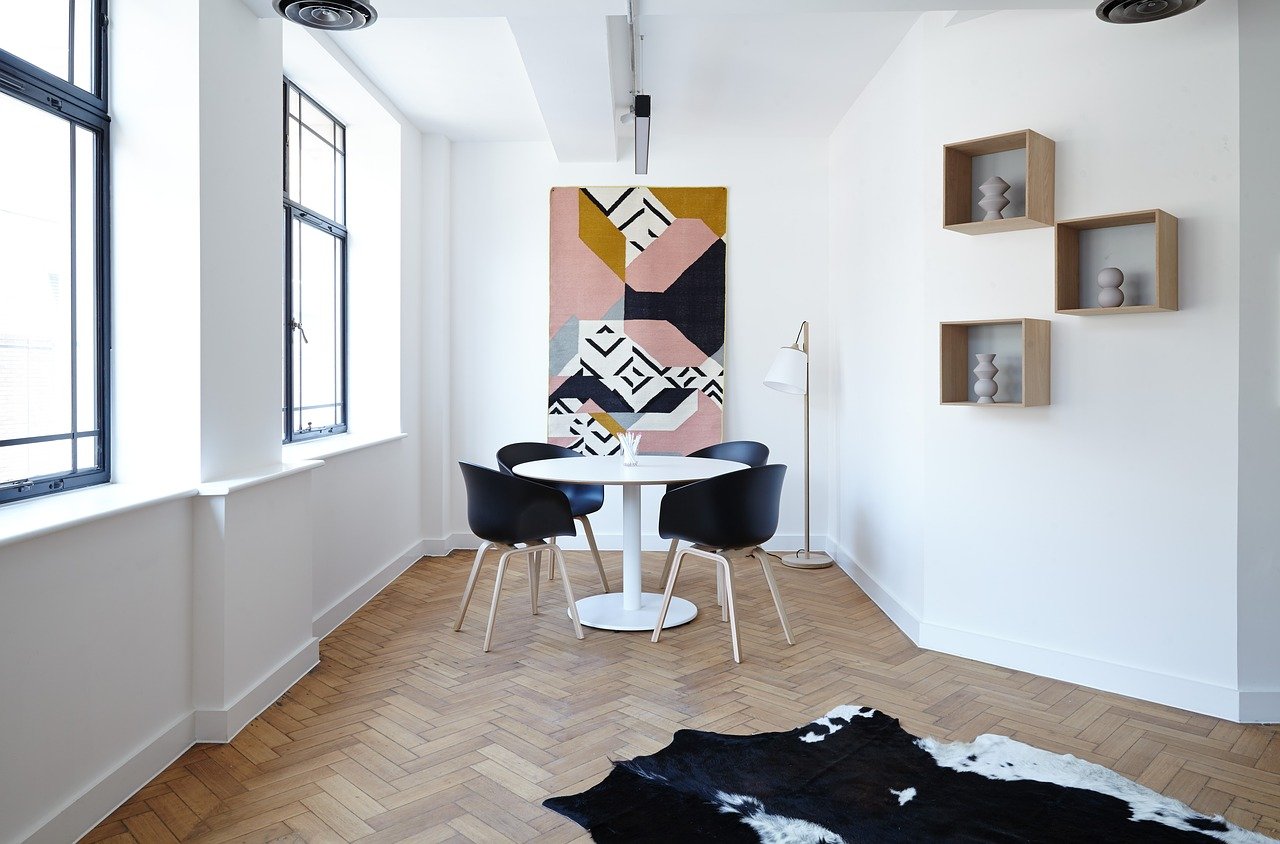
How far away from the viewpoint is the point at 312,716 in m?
2.90

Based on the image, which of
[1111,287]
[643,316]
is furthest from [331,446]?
[1111,287]

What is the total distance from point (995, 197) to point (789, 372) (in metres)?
1.99

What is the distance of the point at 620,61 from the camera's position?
4105mm

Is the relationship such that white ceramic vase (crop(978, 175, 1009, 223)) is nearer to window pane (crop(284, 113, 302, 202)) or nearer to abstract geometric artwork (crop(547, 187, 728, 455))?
abstract geometric artwork (crop(547, 187, 728, 455))

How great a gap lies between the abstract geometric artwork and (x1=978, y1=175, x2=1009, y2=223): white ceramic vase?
2495 mm

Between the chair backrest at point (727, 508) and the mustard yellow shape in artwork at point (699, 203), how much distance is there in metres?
2.61

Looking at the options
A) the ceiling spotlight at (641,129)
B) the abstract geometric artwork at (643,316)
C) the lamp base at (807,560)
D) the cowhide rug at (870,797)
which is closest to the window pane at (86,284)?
the cowhide rug at (870,797)

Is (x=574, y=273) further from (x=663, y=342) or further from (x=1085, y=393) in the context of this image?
(x=1085, y=393)

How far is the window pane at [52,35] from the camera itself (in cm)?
231

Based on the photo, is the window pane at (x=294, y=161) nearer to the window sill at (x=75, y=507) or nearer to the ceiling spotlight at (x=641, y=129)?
the ceiling spotlight at (x=641, y=129)

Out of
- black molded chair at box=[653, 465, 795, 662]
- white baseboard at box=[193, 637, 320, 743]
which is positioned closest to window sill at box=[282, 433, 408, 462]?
white baseboard at box=[193, 637, 320, 743]

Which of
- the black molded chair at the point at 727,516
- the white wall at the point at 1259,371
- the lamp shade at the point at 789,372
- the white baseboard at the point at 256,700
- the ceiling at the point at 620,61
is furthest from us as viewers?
the lamp shade at the point at 789,372

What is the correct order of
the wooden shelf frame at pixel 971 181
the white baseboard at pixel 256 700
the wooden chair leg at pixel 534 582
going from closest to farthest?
the white baseboard at pixel 256 700
the wooden shelf frame at pixel 971 181
the wooden chair leg at pixel 534 582

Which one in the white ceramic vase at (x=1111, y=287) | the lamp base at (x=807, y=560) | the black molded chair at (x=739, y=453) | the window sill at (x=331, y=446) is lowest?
the lamp base at (x=807, y=560)
